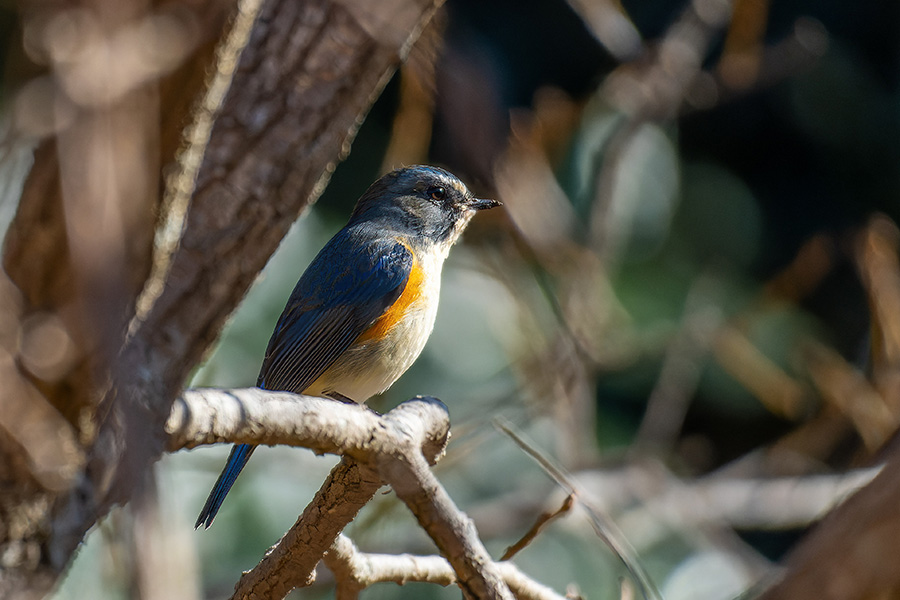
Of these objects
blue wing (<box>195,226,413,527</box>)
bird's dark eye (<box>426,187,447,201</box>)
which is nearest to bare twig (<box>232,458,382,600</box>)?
blue wing (<box>195,226,413,527</box>)

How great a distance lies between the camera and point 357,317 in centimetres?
397

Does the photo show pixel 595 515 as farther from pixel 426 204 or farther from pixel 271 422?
pixel 426 204

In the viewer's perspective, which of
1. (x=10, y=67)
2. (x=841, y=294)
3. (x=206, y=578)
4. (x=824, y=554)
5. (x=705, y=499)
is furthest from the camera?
(x=841, y=294)

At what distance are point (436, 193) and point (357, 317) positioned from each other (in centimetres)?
92

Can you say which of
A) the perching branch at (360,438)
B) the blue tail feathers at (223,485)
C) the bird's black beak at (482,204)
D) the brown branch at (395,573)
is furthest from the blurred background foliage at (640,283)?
the perching branch at (360,438)

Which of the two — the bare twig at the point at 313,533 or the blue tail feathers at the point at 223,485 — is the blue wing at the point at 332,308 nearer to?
the blue tail feathers at the point at 223,485

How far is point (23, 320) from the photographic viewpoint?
4.25ft

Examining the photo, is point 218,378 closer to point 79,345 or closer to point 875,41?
point 79,345

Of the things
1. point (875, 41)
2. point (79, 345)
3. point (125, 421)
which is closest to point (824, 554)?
point (125, 421)

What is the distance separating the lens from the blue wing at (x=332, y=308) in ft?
12.9

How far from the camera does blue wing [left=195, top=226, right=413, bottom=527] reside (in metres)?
3.92

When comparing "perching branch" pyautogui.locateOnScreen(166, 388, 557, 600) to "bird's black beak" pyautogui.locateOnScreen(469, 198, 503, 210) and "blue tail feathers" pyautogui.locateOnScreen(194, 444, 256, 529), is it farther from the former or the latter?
"bird's black beak" pyautogui.locateOnScreen(469, 198, 503, 210)

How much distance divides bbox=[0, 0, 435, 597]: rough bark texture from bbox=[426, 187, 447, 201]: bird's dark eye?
168 centimetres

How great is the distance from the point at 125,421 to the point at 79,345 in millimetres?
380
